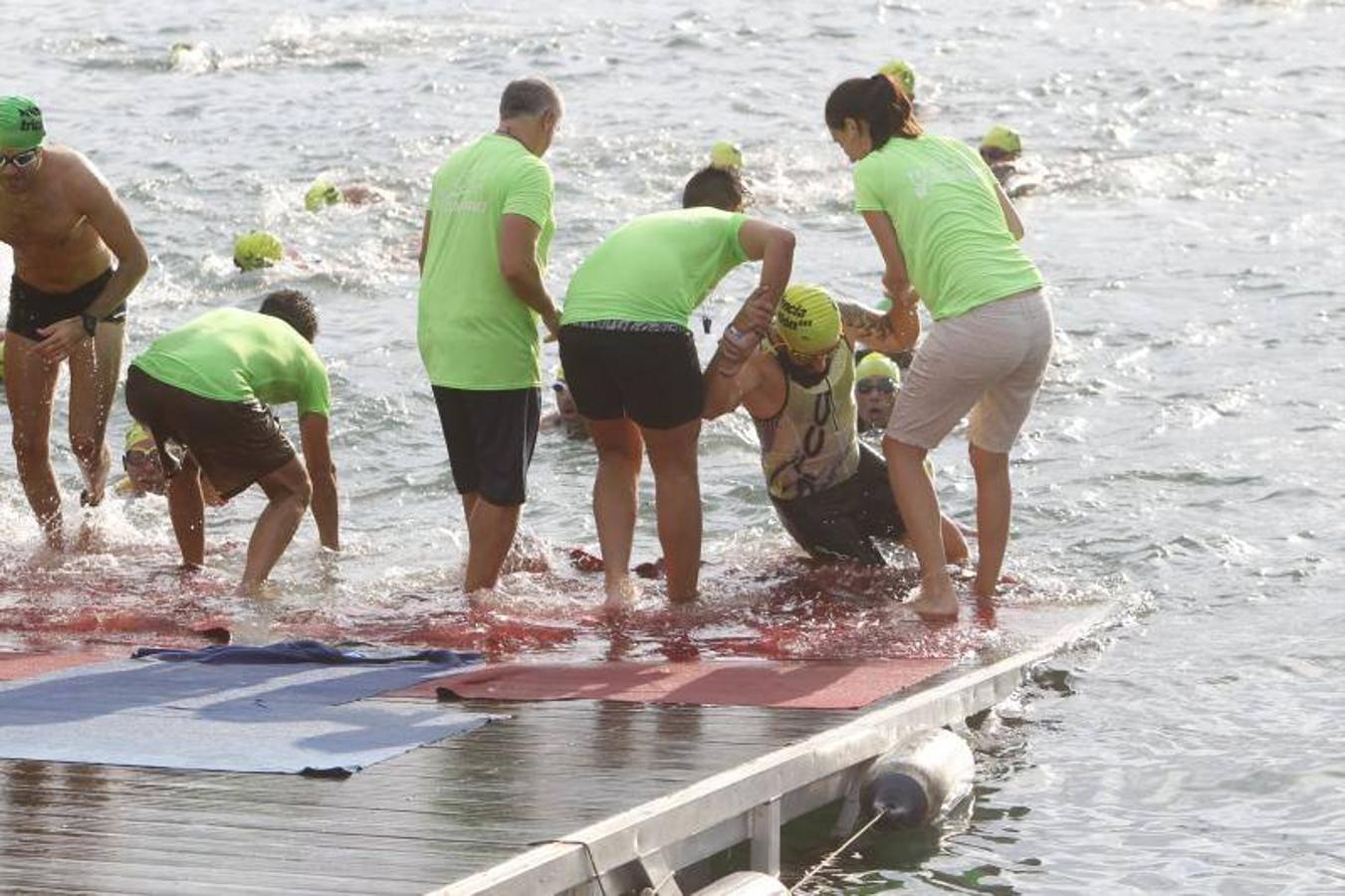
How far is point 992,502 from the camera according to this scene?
29.6ft

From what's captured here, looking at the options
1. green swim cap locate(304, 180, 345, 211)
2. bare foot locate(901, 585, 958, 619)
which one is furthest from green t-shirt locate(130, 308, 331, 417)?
green swim cap locate(304, 180, 345, 211)

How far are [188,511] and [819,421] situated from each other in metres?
3.03

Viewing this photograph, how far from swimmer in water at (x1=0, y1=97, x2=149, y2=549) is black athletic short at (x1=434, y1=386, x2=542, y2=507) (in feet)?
5.55

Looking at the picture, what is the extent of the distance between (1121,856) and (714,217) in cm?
300

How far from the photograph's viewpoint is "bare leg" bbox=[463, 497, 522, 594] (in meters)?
9.16

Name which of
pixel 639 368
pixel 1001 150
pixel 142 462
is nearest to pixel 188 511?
pixel 142 462

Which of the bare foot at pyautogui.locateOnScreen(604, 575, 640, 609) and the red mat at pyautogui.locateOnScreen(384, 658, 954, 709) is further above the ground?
the red mat at pyautogui.locateOnScreen(384, 658, 954, 709)

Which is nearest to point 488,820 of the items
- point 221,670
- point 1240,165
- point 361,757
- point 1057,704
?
point 361,757

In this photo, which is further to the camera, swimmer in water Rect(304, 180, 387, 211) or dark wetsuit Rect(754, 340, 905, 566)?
swimmer in water Rect(304, 180, 387, 211)

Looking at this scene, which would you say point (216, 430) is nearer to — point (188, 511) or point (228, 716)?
point (188, 511)

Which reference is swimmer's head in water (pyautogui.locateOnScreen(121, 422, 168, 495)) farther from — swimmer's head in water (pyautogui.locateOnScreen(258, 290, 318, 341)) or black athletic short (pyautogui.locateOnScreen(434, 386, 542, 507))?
black athletic short (pyautogui.locateOnScreen(434, 386, 542, 507))

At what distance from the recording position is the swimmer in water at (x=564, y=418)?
13656mm

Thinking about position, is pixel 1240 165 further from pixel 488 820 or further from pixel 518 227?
pixel 488 820

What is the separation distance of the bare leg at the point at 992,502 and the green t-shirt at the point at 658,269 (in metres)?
1.30
